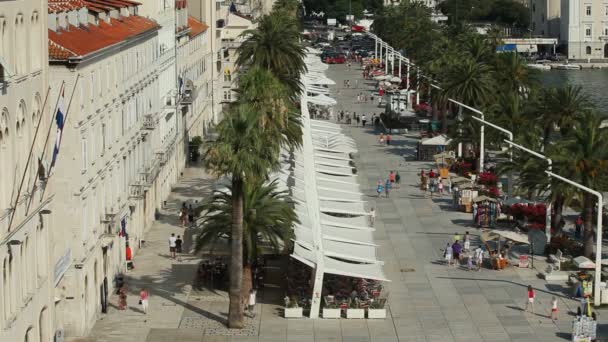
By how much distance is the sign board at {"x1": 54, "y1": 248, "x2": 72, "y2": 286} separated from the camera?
54394 millimetres

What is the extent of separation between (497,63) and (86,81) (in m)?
77.4

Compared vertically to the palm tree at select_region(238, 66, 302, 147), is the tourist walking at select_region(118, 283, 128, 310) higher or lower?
lower

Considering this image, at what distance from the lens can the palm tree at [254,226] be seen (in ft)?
212

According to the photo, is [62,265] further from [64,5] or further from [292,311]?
[64,5]

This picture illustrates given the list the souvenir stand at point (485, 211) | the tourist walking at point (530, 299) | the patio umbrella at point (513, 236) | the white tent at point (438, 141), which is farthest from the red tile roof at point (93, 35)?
the white tent at point (438, 141)

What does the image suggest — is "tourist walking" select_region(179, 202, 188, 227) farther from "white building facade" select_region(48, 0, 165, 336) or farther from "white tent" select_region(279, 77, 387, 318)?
"white tent" select_region(279, 77, 387, 318)

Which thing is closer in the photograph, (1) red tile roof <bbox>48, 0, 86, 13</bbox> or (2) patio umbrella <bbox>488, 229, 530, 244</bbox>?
(1) red tile roof <bbox>48, 0, 86, 13</bbox>

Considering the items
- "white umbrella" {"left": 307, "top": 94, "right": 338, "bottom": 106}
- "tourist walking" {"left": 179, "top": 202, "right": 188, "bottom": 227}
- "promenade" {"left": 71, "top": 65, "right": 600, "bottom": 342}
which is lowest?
"promenade" {"left": 71, "top": 65, "right": 600, "bottom": 342}

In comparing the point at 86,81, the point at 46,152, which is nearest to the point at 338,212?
the point at 86,81

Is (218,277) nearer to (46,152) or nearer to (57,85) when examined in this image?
(57,85)

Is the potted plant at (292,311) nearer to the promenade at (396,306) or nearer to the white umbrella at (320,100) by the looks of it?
the promenade at (396,306)

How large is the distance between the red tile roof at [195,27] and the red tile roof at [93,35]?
140 ft

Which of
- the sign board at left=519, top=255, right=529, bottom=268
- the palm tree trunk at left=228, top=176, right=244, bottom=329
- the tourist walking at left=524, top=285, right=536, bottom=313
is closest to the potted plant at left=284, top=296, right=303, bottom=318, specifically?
the palm tree trunk at left=228, top=176, right=244, bottom=329

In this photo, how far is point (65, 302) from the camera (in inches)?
2267
